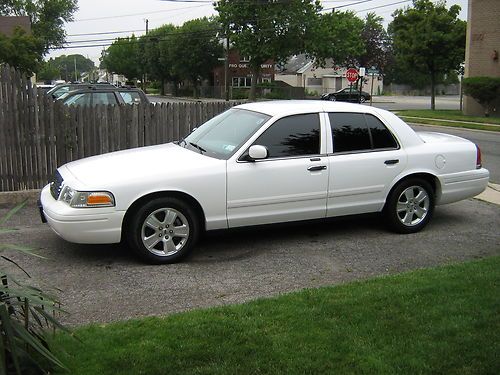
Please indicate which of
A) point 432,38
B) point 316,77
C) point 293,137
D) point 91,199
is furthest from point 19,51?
point 316,77

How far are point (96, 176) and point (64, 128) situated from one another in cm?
349

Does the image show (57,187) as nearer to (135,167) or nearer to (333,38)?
(135,167)

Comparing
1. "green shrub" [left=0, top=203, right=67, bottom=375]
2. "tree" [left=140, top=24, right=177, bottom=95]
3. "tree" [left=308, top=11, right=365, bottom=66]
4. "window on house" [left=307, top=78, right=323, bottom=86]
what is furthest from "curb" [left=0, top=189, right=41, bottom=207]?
"window on house" [left=307, top=78, right=323, bottom=86]

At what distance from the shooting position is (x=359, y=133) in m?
6.58

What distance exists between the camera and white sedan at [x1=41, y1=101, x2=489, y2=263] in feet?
18.1

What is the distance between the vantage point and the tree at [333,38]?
50.1m

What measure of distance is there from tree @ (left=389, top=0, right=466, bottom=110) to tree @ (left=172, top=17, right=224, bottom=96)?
3218 centimetres

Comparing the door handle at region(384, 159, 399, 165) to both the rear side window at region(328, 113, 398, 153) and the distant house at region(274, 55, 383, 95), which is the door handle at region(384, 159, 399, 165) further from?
the distant house at region(274, 55, 383, 95)

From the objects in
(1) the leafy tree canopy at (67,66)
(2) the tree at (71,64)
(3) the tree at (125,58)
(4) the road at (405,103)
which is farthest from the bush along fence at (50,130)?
(2) the tree at (71,64)

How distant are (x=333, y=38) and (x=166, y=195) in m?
49.2

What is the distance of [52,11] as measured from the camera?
7338 centimetres

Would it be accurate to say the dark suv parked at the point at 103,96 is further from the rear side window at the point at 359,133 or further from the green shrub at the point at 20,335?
the green shrub at the point at 20,335

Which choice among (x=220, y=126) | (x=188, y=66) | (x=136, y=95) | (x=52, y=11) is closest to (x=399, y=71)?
(x=188, y=66)

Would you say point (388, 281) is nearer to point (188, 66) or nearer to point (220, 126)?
point (220, 126)
